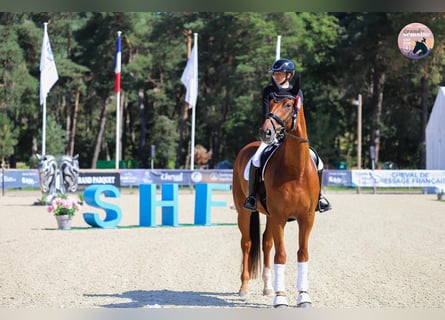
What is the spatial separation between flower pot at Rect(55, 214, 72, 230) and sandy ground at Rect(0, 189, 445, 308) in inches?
7.1

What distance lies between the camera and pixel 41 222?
48.5 feet

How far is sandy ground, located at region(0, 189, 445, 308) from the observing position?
23.9 feet

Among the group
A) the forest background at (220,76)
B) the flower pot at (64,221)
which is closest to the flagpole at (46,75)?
the flower pot at (64,221)

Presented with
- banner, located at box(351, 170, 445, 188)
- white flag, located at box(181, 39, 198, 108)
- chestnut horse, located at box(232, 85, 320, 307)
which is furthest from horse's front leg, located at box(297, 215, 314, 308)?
white flag, located at box(181, 39, 198, 108)

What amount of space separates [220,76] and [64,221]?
2240cm

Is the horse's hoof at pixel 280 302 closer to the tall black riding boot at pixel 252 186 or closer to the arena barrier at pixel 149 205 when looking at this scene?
the tall black riding boot at pixel 252 186

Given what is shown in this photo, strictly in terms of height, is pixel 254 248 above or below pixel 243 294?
above

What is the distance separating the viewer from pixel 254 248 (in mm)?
7668

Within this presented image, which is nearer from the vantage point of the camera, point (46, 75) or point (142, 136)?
point (46, 75)

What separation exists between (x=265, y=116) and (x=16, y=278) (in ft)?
11.7

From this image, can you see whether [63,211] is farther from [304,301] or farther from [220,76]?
[220,76]

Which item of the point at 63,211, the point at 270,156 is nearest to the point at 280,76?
the point at 270,156

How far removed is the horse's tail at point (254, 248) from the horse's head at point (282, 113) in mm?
1675

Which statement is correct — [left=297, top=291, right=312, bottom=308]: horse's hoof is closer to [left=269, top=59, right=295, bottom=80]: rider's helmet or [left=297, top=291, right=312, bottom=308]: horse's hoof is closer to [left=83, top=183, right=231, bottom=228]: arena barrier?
[left=269, top=59, right=295, bottom=80]: rider's helmet
